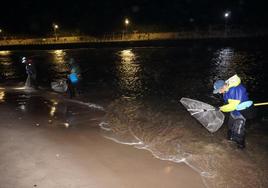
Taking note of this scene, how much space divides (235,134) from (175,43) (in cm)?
3415

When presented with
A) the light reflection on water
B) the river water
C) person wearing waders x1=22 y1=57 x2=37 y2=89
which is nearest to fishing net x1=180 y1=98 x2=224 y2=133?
the river water

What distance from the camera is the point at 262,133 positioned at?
8008mm

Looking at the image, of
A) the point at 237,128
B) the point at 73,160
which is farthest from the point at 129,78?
the point at 73,160

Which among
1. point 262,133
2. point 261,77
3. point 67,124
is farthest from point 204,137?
point 261,77

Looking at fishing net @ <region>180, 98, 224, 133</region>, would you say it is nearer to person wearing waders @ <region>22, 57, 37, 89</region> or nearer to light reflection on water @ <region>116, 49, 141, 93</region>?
light reflection on water @ <region>116, 49, 141, 93</region>

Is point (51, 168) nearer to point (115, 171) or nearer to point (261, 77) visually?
point (115, 171)

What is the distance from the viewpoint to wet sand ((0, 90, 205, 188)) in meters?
5.02

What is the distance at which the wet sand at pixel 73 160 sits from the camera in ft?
16.5

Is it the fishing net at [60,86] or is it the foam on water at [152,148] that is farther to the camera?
the fishing net at [60,86]

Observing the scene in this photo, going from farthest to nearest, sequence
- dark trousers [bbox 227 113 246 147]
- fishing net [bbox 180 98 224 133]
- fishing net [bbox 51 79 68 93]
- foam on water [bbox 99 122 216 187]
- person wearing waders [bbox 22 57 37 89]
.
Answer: person wearing waders [bbox 22 57 37 89]
fishing net [bbox 51 79 68 93]
fishing net [bbox 180 98 224 133]
dark trousers [bbox 227 113 246 147]
foam on water [bbox 99 122 216 187]

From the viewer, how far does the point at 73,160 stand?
5.71 metres

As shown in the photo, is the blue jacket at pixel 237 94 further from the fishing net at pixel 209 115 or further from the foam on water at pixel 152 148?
the foam on water at pixel 152 148

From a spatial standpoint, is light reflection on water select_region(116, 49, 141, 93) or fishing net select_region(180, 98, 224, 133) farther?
light reflection on water select_region(116, 49, 141, 93)

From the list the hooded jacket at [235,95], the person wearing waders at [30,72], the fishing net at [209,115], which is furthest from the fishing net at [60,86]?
the hooded jacket at [235,95]
